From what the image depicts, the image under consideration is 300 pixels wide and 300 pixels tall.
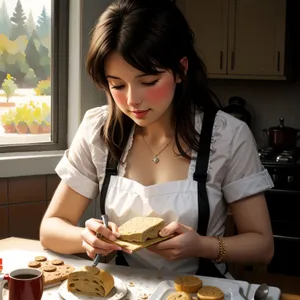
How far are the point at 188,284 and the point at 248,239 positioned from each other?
32 cm

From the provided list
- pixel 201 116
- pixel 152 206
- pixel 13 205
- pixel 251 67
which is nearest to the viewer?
pixel 152 206

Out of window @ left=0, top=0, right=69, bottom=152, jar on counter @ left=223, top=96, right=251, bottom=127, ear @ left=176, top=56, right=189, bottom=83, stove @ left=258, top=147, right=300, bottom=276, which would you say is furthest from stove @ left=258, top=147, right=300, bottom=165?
ear @ left=176, top=56, right=189, bottom=83

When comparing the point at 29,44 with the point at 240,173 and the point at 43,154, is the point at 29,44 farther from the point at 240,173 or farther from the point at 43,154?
the point at 240,173

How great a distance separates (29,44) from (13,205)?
2.37 feet

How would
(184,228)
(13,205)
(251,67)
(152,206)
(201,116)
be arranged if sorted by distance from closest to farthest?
(184,228), (152,206), (201,116), (13,205), (251,67)

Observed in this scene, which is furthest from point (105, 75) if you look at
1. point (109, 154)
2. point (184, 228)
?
point (184, 228)

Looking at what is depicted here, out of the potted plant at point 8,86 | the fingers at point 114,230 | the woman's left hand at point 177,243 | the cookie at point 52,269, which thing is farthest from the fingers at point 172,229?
the potted plant at point 8,86

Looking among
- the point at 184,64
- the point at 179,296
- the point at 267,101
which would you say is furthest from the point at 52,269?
the point at 267,101

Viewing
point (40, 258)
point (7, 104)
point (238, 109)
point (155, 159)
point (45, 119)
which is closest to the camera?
point (40, 258)

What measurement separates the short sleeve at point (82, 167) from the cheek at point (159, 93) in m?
0.33

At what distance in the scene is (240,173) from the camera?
1596mm

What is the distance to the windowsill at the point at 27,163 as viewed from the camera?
2365 mm

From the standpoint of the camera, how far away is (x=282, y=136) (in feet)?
10.2

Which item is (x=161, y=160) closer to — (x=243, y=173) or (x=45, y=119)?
(x=243, y=173)
